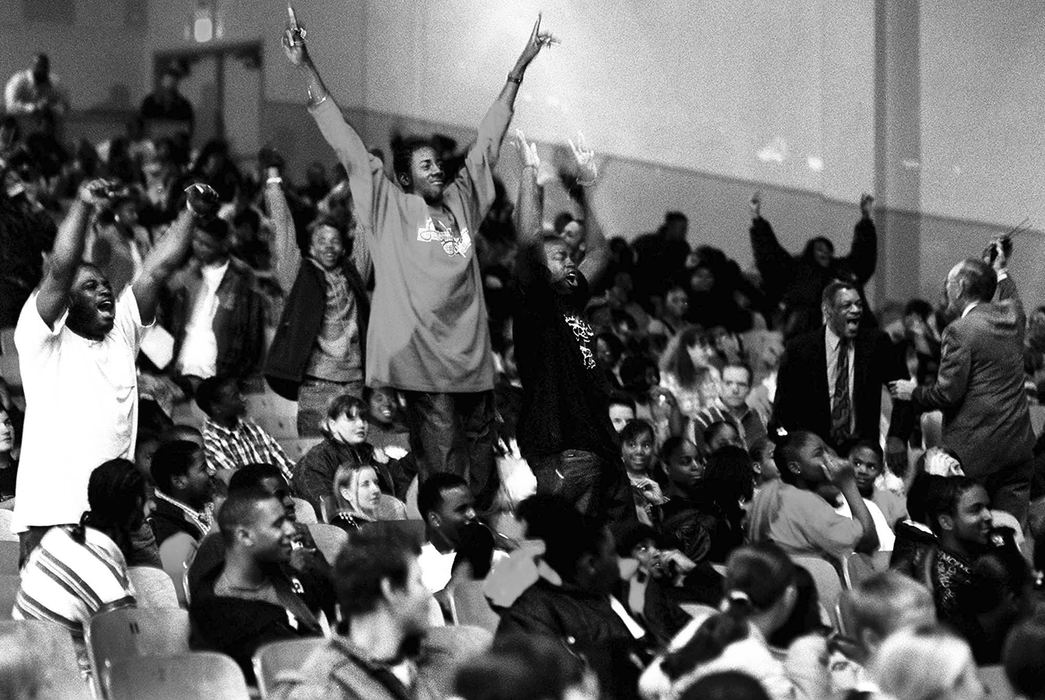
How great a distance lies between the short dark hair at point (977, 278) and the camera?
8.61 metres

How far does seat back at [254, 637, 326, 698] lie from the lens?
17.3 feet

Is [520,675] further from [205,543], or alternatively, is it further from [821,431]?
[821,431]

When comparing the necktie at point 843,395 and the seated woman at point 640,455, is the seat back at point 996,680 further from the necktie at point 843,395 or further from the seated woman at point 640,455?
the necktie at point 843,395

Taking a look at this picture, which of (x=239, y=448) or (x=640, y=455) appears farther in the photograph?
(x=239, y=448)

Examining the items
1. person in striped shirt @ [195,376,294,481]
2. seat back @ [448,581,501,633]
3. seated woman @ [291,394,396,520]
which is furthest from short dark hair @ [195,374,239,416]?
seat back @ [448,581,501,633]

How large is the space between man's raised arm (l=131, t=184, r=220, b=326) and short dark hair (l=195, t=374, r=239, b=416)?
218 centimetres

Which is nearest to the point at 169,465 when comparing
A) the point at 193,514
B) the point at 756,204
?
the point at 193,514

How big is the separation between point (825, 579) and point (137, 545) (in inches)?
93.9

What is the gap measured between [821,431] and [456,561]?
2.75 meters

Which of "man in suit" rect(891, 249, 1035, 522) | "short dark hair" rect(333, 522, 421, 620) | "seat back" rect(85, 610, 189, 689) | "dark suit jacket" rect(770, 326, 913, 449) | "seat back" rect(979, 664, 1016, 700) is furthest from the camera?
"dark suit jacket" rect(770, 326, 913, 449)

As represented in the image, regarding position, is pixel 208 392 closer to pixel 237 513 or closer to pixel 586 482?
pixel 586 482

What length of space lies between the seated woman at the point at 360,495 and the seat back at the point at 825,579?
1730mm

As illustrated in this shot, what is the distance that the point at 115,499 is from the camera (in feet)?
20.1

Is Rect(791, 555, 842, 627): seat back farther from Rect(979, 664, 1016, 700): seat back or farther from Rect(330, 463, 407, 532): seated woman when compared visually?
Rect(330, 463, 407, 532): seated woman
